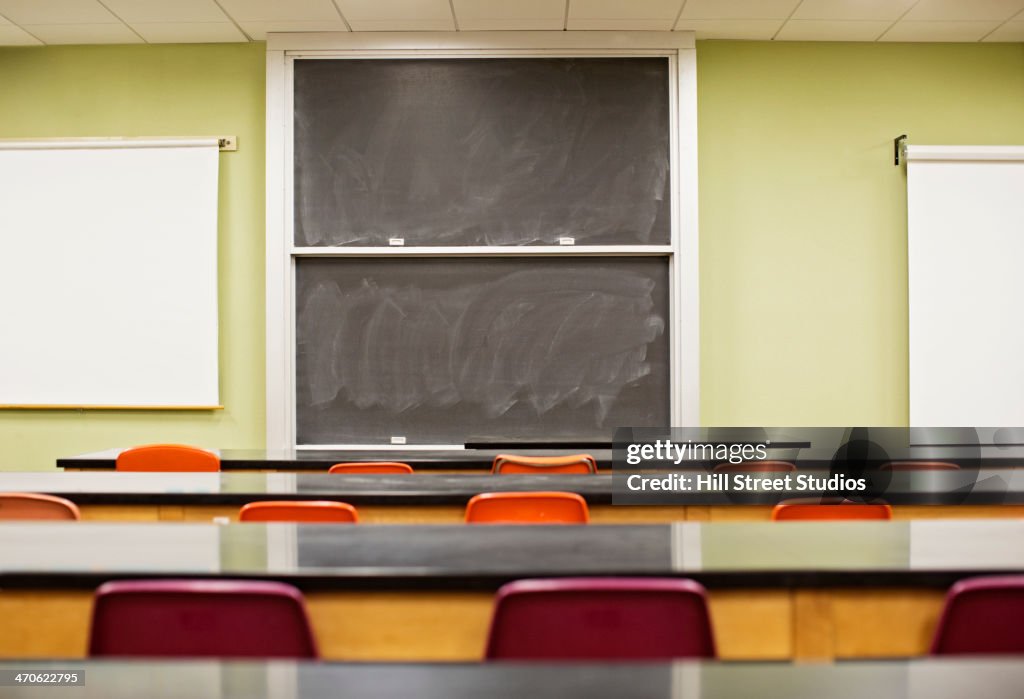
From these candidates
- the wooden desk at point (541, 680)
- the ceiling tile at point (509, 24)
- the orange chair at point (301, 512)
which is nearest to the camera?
the wooden desk at point (541, 680)

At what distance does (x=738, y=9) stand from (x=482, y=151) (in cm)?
167

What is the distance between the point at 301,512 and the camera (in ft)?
6.10

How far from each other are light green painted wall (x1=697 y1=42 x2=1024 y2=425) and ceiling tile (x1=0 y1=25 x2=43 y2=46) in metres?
4.14

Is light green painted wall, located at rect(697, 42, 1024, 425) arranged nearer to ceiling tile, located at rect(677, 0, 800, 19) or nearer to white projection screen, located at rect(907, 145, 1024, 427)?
white projection screen, located at rect(907, 145, 1024, 427)

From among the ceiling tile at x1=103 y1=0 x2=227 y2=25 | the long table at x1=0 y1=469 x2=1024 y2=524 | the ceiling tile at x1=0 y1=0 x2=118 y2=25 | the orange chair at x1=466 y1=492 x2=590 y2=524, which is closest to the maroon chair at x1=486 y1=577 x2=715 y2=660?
the orange chair at x1=466 y1=492 x2=590 y2=524

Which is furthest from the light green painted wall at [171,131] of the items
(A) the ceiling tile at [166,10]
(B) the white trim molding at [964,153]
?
(B) the white trim molding at [964,153]

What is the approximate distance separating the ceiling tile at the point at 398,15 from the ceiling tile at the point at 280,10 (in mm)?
103

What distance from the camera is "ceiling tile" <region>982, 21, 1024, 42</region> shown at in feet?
16.2

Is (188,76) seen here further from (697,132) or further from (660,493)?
(660,493)

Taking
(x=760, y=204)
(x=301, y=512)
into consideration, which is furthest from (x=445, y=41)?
(x=301, y=512)

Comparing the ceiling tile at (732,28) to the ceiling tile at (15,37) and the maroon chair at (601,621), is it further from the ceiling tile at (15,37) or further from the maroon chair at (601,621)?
the maroon chair at (601,621)

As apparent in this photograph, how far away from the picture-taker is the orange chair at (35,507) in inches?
78.7

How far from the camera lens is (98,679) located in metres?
0.79

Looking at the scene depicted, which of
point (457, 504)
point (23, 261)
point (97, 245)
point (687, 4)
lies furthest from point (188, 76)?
point (457, 504)
